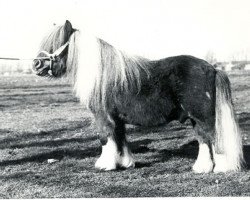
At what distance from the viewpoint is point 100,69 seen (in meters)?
5.22

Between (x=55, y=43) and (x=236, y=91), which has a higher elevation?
(x=55, y=43)

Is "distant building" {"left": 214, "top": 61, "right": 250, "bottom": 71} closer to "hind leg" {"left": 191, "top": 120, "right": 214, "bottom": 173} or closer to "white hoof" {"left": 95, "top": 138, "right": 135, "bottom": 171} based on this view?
"hind leg" {"left": 191, "top": 120, "right": 214, "bottom": 173}

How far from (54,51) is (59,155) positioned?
1898 mm

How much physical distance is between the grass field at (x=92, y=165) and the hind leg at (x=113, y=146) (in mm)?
112

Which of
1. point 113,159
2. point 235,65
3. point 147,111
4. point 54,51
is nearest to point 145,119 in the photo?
point 147,111

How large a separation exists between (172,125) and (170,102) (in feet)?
12.2

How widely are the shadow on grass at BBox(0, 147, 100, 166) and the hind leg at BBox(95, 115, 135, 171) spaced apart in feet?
3.09

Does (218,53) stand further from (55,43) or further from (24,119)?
(24,119)

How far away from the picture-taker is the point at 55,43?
530 centimetres

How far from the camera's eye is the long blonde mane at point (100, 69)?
5.18 metres

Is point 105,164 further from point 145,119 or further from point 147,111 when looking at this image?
point 147,111

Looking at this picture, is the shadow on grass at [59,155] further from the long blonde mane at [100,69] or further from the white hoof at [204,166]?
the white hoof at [204,166]

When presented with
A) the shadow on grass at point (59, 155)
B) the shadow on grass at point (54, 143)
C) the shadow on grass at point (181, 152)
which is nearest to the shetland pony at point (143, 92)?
the shadow on grass at point (181, 152)

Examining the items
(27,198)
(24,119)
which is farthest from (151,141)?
(24,119)
